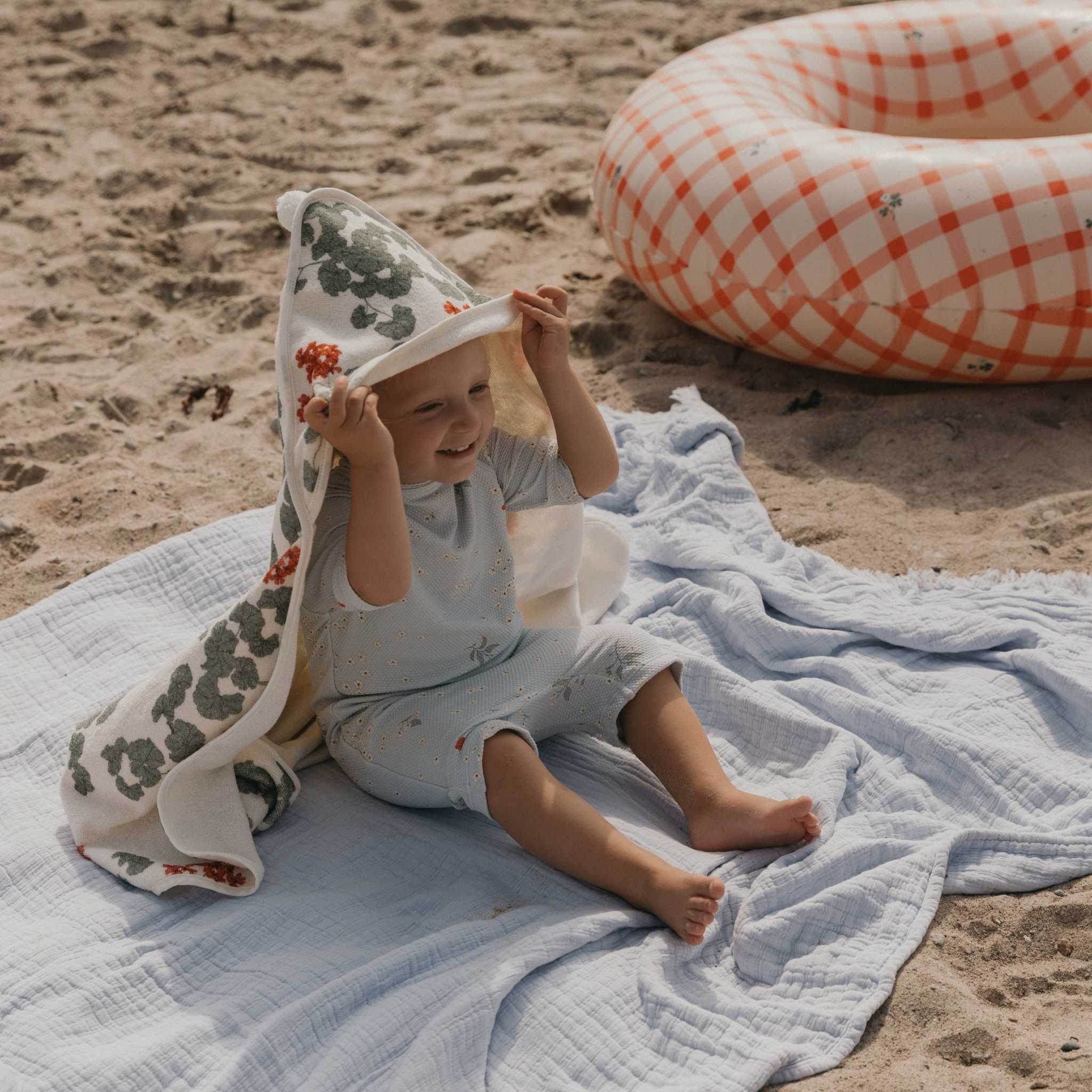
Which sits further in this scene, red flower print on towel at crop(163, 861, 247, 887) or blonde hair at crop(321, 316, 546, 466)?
blonde hair at crop(321, 316, 546, 466)

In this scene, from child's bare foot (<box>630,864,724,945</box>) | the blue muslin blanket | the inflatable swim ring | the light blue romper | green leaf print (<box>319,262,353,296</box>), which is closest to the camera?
the blue muslin blanket

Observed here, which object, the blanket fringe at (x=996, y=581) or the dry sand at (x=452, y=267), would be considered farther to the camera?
the blanket fringe at (x=996, y=581)

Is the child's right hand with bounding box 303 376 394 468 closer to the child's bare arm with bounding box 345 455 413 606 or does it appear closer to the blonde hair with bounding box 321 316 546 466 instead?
the child's bare arm with bounding box 345 455 413 606

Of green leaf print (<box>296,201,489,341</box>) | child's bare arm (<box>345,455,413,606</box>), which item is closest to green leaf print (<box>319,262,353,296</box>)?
green leaf print (<box>296,201,489,341</box>)

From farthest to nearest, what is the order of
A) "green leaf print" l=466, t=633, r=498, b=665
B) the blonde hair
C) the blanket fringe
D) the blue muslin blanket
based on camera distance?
the blanket fringe, the blonde hair, "green leaf print" l=466, t=633, r=498, b=665, the blue muslin blanket

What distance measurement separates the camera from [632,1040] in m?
1.86

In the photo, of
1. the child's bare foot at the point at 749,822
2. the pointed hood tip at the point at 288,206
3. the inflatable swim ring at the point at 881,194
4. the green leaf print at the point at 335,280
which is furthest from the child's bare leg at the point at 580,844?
the inflatable swim ring at the point at 881,194

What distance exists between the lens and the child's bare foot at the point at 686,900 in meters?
1.97

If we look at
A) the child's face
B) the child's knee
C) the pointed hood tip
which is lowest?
the child's knee

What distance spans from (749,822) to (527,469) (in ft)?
2.47

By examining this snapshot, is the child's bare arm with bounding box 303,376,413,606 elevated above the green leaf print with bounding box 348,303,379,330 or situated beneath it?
situated beneath

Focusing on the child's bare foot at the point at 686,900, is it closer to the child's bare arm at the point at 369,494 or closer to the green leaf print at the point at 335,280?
the child's bare arm at the point at 369,494

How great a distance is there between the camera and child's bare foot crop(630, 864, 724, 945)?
1974 mm

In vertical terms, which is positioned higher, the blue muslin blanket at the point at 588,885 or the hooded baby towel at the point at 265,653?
the hooded baby towel at the point at 265,653
